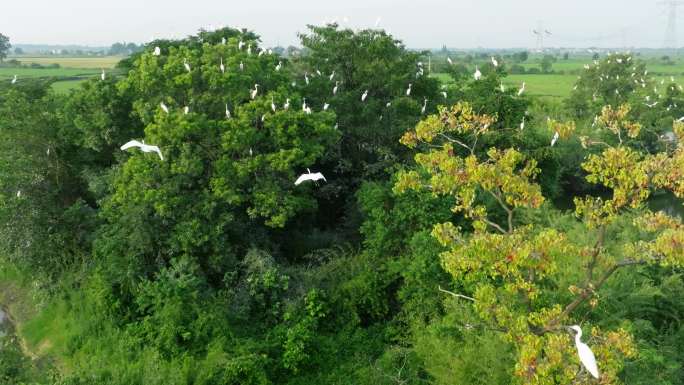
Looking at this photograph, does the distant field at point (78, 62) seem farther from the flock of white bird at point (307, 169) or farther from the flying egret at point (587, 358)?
the flying egret at point (587, 358)

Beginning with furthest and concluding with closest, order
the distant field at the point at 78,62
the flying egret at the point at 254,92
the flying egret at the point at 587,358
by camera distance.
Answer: the distant field at the point at 78,62
the flying egret at the point at 254,92
the flying egret at the point at 587,358

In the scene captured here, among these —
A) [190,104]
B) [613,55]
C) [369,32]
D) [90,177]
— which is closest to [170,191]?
[190,104]

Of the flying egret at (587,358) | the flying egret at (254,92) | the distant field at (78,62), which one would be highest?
the distant field at (78,62)

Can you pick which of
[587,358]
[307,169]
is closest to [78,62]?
[307,169]

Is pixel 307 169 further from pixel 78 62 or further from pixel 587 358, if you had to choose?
pixel 78 62

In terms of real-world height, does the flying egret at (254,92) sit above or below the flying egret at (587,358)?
above

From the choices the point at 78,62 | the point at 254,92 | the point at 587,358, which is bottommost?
the point at 587,358

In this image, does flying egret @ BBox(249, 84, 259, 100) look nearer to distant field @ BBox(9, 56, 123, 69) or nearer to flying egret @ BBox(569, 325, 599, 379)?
flying egret @ BBox(569, 325, 599, 379)

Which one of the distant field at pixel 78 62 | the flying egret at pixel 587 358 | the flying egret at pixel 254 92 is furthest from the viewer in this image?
the distant field at pixel 78 62

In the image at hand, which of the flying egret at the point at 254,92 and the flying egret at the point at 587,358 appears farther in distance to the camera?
the flying egret at the point at 254,92

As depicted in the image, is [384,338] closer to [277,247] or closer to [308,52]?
[277,247]

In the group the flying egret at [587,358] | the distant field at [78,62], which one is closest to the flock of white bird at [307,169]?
the flying egret at [587,358]

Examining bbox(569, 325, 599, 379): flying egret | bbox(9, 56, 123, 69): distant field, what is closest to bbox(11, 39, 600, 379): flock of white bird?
bbox(569, 325, 599, 379): flying egret
